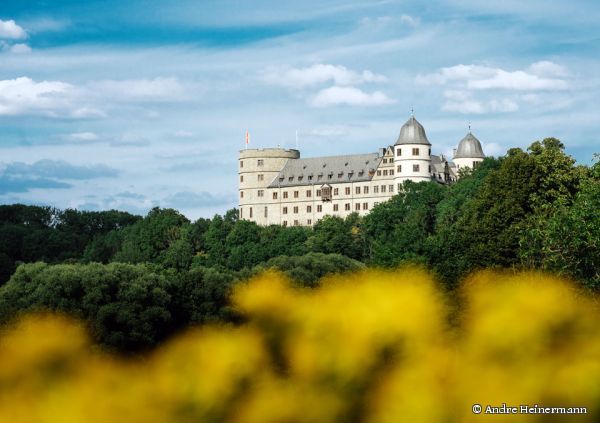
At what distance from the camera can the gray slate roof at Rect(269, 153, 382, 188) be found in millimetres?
151875

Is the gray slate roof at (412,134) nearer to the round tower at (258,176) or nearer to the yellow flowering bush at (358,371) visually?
the round tower at (258,176)

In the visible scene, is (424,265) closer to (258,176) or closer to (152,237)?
(152,237)

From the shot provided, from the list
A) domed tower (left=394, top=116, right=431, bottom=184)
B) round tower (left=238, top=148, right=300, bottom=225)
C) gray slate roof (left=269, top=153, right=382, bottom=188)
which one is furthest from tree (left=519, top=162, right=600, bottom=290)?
round tower (left=238, top=148, right=300, bottom=225)

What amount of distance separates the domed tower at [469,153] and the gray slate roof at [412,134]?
6.79 metres

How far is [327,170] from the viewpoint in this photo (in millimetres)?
156750

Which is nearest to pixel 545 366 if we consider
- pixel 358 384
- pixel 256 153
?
pixel 358 384

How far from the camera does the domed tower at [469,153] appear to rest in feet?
486

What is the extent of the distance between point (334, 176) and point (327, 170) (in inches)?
91.3

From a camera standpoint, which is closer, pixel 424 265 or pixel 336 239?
pixel 424 265

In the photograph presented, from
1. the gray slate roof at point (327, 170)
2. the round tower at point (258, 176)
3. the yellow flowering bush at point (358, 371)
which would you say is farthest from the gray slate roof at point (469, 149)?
the yellow flowering bush at point (358, 371)

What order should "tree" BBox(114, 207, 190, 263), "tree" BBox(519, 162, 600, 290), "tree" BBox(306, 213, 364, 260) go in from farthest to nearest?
"tree" BBox(114, 207, 190, 263) → "tree" BBox(306, 213, 364, 260) → "tree" BBox(519, 162, 600, 290)

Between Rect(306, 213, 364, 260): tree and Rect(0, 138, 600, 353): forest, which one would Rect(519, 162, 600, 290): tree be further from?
Rect(306, 213, 364, 260): tree

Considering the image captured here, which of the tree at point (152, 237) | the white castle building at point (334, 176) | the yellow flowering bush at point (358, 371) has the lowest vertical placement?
the yellow flowering bush at point (358, 371)

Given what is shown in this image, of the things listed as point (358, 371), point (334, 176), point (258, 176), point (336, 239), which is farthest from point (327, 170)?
point (358, 371)
